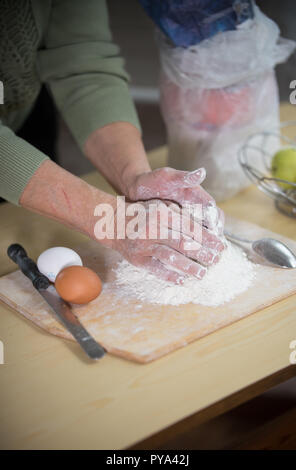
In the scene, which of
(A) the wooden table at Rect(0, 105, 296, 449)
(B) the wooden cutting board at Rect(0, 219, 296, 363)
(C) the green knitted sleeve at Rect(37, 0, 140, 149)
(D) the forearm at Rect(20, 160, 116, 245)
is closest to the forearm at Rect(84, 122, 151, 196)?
(C) the green knitted sleeve at Rect(37, 0, 140, 149)

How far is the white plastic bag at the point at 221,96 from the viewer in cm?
125

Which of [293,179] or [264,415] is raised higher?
[293,179]

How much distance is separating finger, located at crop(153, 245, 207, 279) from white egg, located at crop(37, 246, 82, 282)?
17cm

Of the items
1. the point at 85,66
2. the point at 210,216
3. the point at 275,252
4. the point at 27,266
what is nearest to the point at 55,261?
the point at 27,266

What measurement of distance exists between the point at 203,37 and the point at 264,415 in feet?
3.04

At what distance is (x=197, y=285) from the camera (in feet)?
3.19

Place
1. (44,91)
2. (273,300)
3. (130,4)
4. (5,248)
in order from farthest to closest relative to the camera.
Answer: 1. (130,4)
2. (44,91)
3. (5,248)
4. (273,300)

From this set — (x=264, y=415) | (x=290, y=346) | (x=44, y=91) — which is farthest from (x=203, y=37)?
(x=264, y=415)

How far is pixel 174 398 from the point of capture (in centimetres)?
75

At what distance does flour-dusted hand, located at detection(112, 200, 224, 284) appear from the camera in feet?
3.14

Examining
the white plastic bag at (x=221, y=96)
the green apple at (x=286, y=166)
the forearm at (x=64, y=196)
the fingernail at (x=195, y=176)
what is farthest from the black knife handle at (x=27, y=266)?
the green apple at (x=286, y=166)

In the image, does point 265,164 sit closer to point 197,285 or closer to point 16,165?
point 197,285

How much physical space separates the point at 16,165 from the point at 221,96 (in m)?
0.51
